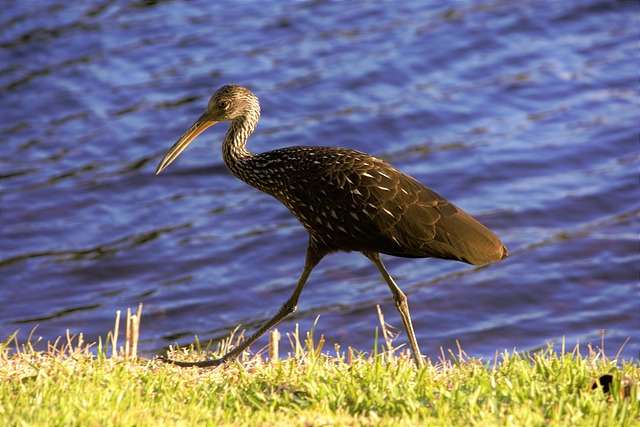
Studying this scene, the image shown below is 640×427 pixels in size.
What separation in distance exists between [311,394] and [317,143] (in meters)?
6.79

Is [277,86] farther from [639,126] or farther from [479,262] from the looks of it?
[479,262]

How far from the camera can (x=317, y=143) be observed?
36.7 ft

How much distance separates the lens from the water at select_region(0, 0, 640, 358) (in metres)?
8.84

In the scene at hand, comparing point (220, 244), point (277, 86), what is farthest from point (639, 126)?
point (220, 244)

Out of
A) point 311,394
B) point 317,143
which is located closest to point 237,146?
point 311,394

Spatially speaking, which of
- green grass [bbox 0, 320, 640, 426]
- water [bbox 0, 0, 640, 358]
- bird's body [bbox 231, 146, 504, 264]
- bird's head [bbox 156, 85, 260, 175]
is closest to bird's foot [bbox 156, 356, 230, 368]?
green grass [bbox 0, 320, 640, 426]

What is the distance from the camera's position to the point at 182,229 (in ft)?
33.1

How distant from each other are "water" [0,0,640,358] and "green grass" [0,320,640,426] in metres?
2.89

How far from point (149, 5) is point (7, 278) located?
6510mm

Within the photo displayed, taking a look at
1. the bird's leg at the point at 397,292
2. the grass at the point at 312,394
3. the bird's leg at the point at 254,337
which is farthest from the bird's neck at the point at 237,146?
the grass at the point at 312,394

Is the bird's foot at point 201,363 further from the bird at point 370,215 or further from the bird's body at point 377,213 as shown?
the bird's body at point 377,213

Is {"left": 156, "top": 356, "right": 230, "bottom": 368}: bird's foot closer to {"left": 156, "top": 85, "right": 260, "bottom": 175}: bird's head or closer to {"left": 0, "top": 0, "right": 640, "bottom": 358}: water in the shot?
{"left": 156, "top": 85, "right": 260, "bottom": 175}: bird's head

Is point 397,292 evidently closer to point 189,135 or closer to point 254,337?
point 254,337

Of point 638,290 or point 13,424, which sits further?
point 638,290
